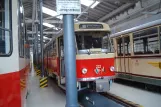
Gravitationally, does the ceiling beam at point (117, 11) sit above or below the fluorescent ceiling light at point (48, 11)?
below

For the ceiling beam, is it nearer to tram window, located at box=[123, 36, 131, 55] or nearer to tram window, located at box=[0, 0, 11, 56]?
tram window, located at box=[123, 36, 131, 55]

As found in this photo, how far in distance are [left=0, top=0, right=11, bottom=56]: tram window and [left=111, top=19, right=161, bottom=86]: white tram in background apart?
6.34m

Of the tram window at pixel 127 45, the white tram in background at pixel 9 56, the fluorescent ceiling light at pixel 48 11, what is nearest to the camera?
the white tram in background at pixel 9 56

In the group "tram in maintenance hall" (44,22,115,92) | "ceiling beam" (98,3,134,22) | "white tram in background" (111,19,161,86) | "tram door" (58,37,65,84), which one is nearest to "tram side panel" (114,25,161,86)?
"white tram in background" (111,19,161,86)

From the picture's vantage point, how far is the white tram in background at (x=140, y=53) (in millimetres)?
8352

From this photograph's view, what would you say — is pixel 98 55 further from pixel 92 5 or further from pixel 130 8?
pixel 92 5

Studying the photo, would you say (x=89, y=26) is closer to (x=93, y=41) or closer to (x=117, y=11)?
(x=93, y=41)

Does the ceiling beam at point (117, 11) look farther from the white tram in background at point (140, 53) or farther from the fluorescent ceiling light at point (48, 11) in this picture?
the fluorescent ceiling light at point (48, 11)

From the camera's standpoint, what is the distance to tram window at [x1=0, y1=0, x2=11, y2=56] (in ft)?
10.1

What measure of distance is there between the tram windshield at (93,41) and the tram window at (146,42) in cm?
183

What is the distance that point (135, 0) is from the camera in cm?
1225

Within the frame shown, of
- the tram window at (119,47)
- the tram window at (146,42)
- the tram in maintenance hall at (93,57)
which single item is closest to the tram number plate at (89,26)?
the tram in maintenance hall at (93,57)

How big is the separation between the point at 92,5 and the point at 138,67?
717 centimetres

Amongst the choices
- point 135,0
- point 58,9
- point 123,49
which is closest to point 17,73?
point 58,9
